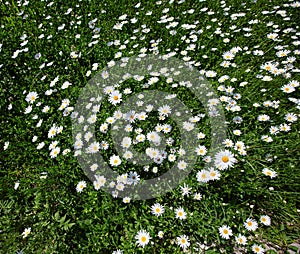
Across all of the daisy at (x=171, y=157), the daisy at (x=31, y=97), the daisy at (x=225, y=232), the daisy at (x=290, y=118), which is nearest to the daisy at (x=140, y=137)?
the daisy at (x=171, y=157)

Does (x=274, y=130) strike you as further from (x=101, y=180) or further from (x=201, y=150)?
(x=101, y=180)

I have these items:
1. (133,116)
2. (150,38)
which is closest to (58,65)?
(150,38)

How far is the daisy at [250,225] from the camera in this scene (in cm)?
171

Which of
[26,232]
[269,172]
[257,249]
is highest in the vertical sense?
[26,232]

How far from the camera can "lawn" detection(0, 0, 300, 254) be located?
1.78m

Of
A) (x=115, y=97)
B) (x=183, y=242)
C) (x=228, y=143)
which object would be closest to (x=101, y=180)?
(x=183, y=242)

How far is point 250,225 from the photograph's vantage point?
5.65 ft

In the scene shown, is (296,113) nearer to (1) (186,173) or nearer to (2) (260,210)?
(2) (260,210)

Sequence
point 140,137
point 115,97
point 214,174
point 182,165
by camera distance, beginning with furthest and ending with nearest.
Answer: point 115,97
point 140,137
point 182,165
point 214,174

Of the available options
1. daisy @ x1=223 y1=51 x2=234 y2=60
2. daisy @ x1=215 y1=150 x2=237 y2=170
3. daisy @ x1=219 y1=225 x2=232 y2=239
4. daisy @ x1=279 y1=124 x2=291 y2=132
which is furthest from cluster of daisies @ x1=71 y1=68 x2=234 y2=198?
daisy @ x1=223 y1=51 x2=234 y2=60

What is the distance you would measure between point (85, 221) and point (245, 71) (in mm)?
1869

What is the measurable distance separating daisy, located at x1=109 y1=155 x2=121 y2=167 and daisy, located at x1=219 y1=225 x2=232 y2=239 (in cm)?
85

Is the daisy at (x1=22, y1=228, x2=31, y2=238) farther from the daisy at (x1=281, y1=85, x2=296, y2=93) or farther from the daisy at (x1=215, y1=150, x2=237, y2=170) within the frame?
the daisy at (x1=281, y1=85, x2=296, y2=93)

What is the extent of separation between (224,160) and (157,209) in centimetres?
57
